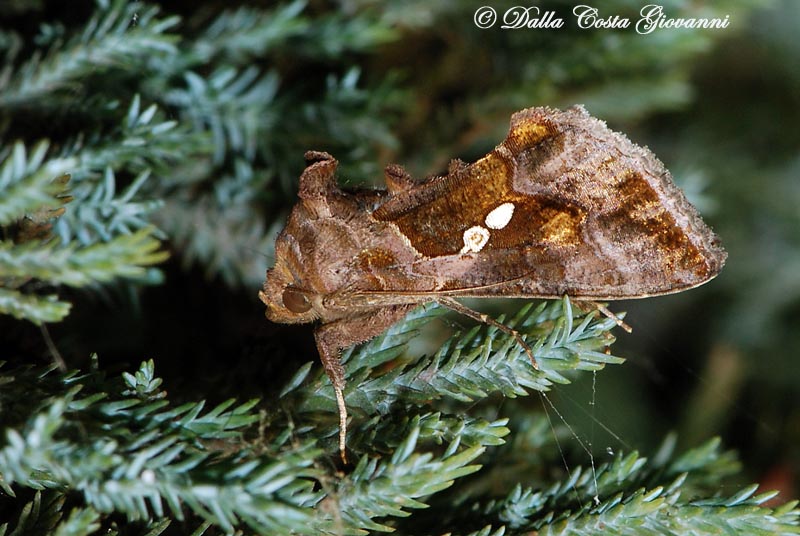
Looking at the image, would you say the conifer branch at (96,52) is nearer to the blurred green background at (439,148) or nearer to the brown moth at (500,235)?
the blurred green background at (439,148)

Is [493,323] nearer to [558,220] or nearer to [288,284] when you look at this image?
[558,220]

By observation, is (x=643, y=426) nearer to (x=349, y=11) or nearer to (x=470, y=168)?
(x=470, y=168)

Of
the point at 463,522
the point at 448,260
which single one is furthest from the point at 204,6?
the point at 463,522

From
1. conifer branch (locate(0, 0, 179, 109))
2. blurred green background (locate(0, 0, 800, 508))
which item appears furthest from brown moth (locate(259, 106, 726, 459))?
conifer branch (locate(0, 0, 179, 109))

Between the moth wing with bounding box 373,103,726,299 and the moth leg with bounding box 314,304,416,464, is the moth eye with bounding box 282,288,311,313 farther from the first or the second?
the moth wing with bounding box 373,103,726,299

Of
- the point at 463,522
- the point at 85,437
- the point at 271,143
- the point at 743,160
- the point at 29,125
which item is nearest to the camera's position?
the point at 85,437
